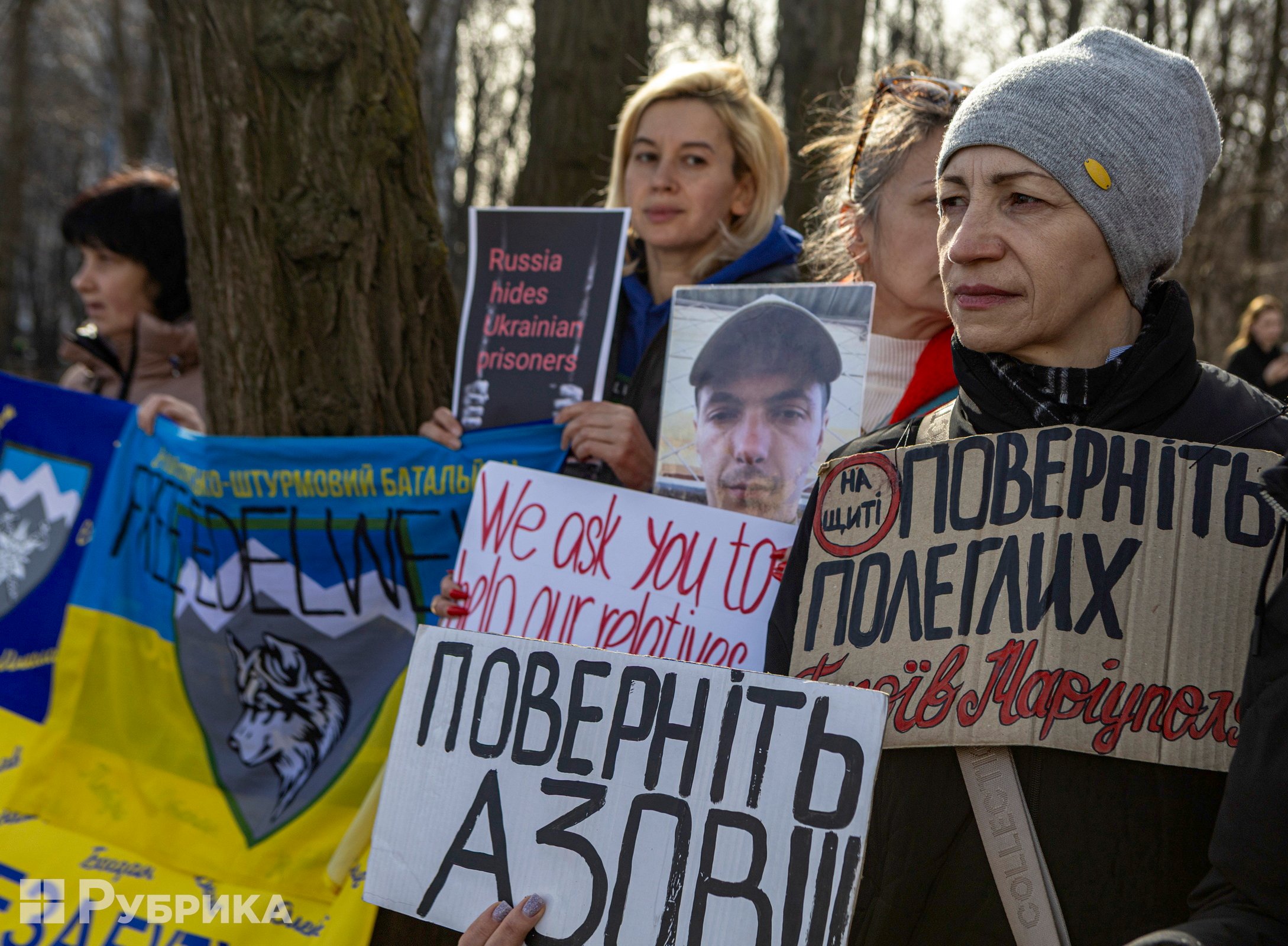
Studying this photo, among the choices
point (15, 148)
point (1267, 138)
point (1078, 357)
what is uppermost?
point (1267, 138)

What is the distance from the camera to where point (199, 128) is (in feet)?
10.6

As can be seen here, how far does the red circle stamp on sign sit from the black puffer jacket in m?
0.18

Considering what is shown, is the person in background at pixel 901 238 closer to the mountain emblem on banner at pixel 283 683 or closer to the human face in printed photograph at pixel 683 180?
the human face in printed photograph at pixel 683 180

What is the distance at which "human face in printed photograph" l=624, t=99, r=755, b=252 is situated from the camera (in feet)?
9.78

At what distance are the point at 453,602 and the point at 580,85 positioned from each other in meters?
3.80

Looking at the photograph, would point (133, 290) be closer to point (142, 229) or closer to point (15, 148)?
point (142, 229)

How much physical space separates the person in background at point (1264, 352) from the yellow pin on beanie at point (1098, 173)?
812cm

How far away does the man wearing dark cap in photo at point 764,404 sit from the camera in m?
2.38

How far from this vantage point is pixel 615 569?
97.7 inches

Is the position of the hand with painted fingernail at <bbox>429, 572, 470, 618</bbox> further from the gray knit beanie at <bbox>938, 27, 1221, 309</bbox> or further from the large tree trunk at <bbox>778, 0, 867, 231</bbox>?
the large tree trunk at <bbox>778, 0, 867, 231</bbox>

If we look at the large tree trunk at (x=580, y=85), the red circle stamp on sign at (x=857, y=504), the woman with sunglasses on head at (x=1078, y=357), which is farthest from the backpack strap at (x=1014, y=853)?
the large tree trunk at (x=580, y=85)

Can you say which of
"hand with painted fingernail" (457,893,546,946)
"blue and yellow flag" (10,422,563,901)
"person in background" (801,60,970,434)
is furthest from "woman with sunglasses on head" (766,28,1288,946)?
"blue and yellow flag" (10,422,563,901)

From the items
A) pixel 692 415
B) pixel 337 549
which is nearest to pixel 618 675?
pixel 692 415

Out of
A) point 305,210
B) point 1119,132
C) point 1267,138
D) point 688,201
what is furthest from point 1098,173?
point 1267,138
